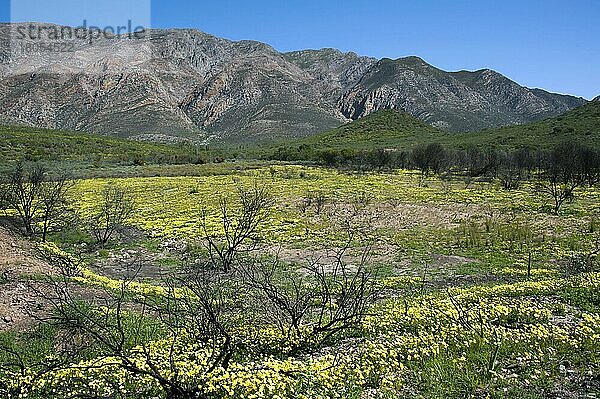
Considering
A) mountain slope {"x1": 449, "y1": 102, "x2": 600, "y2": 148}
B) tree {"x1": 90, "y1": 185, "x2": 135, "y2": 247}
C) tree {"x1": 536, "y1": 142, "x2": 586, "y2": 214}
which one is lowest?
tree {"x1": 90, "y1": 185, "x2": 135, "y2": 247}

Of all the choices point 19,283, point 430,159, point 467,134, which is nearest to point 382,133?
point 467,134

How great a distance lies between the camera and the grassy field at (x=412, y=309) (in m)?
6.99

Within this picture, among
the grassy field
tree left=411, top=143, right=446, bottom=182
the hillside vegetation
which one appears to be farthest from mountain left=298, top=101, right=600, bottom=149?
the grassy field

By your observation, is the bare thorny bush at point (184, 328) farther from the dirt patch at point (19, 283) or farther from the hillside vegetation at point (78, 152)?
the hillside vegetation at point (78, 152)

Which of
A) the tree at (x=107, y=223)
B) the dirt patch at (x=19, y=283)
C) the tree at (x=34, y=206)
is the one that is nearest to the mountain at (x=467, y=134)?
the tree at (x=107, y=223)

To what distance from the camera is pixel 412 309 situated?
10.6 meters

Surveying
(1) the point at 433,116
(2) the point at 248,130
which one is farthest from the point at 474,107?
(2) the point at 248,130

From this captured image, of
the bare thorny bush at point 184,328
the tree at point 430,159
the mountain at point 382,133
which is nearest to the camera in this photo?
the bare thorny bush at point 184,328

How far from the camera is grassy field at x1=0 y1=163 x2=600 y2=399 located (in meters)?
6.99

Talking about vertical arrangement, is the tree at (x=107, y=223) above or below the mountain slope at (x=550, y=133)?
below

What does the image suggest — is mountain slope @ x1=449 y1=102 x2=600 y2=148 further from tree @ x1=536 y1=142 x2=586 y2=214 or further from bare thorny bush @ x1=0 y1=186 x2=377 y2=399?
bare thorny bush @ x1=0 y1=186 x2=377 y2=399

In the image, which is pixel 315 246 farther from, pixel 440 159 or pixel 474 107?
pixel 474 107

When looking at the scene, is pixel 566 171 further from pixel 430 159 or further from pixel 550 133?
pixel 550 133

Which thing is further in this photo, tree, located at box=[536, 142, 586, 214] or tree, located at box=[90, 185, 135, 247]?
tree, located at box=[536, 142, 586, 214]
